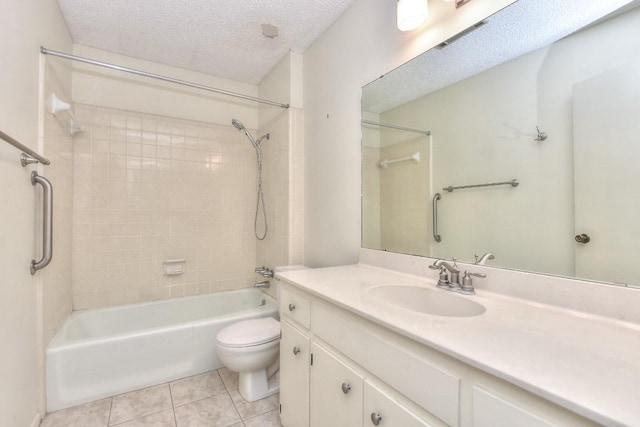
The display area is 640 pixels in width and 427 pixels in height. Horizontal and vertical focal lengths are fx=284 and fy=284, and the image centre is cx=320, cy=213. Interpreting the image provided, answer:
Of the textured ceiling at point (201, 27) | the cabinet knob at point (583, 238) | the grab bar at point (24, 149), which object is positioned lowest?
the cabinet knob at point (583, 238)

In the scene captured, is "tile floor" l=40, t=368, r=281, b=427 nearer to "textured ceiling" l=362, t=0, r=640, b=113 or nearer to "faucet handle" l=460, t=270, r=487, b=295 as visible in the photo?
"faucet handle" l=460, t=270, r=487, b=295

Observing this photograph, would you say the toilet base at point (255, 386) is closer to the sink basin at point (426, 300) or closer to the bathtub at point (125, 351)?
the bathtub at point (125, 351)

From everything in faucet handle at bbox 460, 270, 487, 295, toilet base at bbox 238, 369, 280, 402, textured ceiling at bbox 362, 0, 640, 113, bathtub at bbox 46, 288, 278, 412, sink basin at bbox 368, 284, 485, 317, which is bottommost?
toilet base at bbox 238, 369, 280, 402

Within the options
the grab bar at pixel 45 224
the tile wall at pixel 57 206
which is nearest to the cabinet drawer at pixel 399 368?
the grab bar at pixel 45 224

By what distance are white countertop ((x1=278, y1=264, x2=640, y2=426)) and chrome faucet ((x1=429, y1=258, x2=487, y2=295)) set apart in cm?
5

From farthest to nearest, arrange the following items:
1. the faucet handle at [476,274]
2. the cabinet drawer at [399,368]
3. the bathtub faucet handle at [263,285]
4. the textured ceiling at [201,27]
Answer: the bathtub faucet handle at [263,285], the textured ceiling at [201,27], the faucet handle at [476,274], the cabinet drawer at [399,368]

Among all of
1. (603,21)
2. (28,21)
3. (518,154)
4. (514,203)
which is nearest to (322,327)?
(514,203)

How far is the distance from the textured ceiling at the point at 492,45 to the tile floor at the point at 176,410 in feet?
6.13

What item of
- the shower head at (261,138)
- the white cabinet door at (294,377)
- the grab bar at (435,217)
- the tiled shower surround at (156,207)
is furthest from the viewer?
the shower head at (261,138)

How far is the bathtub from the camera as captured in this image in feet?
5.35

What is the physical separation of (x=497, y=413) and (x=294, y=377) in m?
0.94

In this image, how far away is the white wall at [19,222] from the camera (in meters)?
1.13

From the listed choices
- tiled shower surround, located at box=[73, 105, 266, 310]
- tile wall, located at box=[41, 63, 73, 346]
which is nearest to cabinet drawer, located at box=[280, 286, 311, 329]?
tile wall, located at box=[41, 63, 73, 346]

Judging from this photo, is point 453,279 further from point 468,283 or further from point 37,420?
point 37,420
